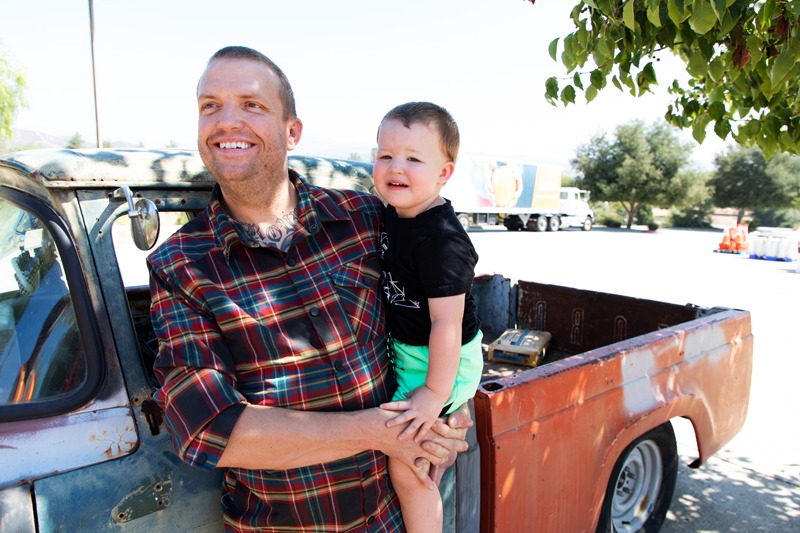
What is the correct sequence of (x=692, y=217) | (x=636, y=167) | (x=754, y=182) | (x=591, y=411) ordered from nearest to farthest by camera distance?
(x=591, y=411) → (x=636, y=167) → (x=692, y=217) → (x=754, y=182)

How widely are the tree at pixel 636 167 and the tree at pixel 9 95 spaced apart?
3732 cm

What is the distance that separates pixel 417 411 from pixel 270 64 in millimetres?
1157

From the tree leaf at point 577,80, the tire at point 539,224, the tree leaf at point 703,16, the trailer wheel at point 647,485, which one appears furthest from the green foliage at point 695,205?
the tree leaf at point 703,16

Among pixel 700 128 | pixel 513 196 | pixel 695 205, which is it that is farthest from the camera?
pixel 695 205

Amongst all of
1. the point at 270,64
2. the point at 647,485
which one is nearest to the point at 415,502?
the point at 270,64

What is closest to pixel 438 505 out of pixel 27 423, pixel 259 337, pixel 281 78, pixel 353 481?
pixel 353 481

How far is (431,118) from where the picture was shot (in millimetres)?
1761

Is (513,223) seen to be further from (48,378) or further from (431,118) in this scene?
(48,378)

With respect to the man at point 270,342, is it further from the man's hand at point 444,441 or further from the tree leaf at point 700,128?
the tree leaf at point 700,128

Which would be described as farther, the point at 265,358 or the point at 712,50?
the point at 712,50

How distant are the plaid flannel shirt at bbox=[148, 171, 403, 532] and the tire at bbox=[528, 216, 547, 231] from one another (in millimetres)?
32764

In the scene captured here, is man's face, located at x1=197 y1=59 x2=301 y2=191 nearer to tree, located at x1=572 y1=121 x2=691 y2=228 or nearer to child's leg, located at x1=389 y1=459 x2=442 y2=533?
child's leg, located at x1=389 y1=459 x2=442 y2=533

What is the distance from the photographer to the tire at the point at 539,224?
109ft

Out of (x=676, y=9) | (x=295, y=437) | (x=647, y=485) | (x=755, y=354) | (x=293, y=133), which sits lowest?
(x=755, y=354)
